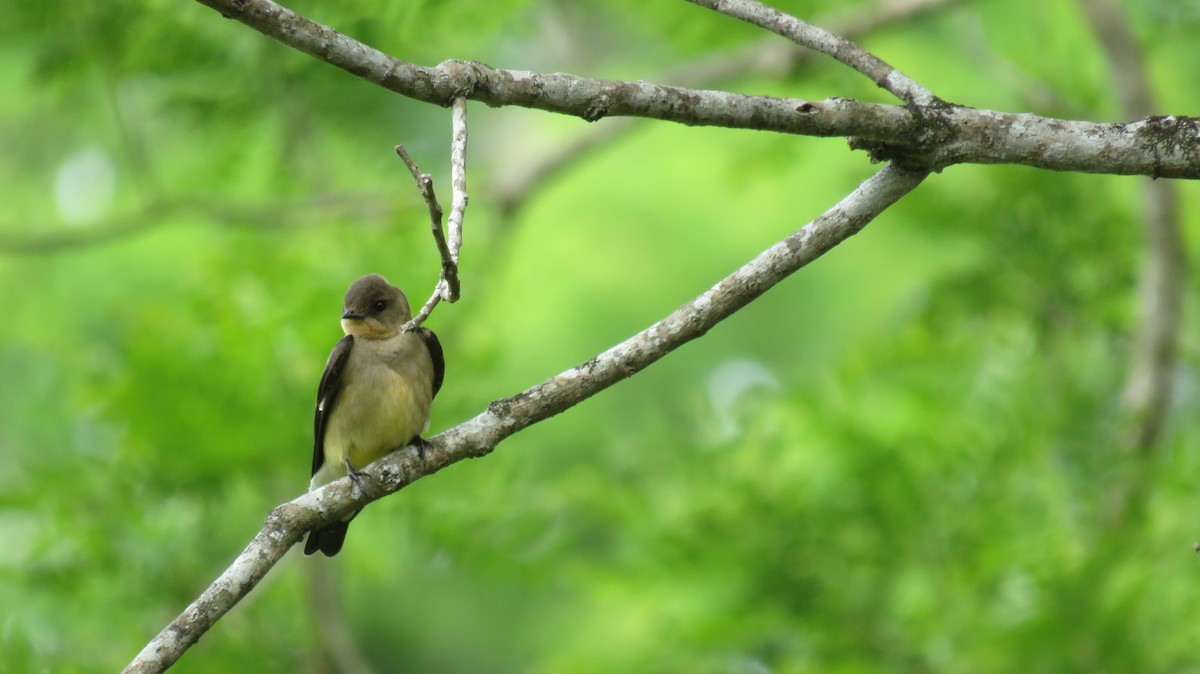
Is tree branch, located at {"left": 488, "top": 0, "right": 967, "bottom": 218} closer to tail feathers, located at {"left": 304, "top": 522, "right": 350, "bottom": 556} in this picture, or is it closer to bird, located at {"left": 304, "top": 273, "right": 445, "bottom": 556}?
bird, located at {"left": 304, "top": 273, "right": 445, "bottom": 556}

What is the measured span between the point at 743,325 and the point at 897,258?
2085mm

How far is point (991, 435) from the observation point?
763 centimetres

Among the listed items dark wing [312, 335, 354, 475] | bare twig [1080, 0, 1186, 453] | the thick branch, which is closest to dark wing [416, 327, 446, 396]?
dark wing [312, 335, 354, 475]

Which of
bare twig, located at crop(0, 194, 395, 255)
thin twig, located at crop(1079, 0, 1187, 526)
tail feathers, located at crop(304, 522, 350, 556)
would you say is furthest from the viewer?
thin twig, located at crop(1079, 0, 1187, 526)

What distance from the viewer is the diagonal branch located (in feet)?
11.4

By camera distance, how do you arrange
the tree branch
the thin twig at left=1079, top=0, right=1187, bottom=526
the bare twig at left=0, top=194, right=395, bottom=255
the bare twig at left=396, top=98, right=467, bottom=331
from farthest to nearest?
the tree branch, the thin twig at left=1079, top=0, right=1187, bottom=526, the bare twig at left=0, top=194, right=395, bottom=255, the bare twig at left=396, top=98, right=467, bottom=331

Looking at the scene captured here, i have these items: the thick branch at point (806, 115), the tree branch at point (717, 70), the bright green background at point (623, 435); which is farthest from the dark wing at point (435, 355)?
the tree branch at point (717, 70)

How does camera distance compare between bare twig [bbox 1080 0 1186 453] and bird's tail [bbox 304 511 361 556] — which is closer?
bird's tail [bbox 304 511 361 556]

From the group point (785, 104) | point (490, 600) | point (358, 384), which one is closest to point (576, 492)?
point (358, 384)

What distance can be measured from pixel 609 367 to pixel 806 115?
2.61 feet

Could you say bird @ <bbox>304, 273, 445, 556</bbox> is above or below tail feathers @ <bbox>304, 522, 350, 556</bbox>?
above

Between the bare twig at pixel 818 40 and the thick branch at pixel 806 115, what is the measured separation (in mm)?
83

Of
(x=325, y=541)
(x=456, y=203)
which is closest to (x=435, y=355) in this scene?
(x=325, y=541)

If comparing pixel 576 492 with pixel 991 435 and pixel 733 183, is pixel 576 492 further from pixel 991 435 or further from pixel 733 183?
pixel 733 183
